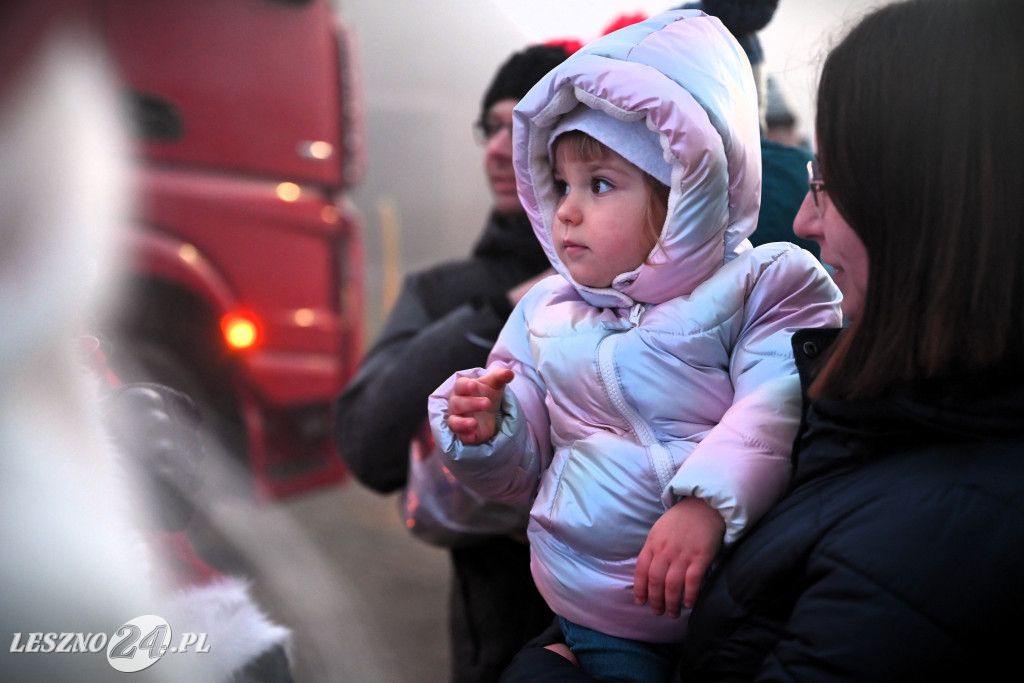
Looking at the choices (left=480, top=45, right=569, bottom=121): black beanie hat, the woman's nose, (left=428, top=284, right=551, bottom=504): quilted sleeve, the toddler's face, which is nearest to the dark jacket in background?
(left=480, top=45, right=569, bottom=121): black beanie hat

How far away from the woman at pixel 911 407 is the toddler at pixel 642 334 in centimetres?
6

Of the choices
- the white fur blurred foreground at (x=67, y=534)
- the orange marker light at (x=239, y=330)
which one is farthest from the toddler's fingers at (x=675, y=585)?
the orange marker light at (x=239, y=330)

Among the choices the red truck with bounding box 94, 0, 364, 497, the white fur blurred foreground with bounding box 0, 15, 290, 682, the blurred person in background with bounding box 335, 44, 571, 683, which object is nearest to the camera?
the white fur blurred foreground with bounding box 0, 15, 290, 682

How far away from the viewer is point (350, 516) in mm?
2721

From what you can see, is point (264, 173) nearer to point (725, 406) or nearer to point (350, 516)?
point (350, 516)

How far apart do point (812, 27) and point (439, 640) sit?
1.90 m

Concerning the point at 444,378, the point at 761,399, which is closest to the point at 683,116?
the point at 761,399

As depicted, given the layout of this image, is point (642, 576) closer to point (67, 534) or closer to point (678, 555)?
point (678, 555)

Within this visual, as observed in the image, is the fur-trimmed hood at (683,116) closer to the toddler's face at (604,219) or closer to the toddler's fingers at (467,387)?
the toddler's face at (604,219)

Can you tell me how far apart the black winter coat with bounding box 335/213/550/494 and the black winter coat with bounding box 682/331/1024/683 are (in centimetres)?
57

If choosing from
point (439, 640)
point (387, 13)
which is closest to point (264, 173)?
point (387, 13)

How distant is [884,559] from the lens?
2.05 feet

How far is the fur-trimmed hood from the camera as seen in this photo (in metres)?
0.75

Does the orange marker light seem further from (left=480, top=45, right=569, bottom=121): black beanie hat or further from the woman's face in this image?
the woman's face
